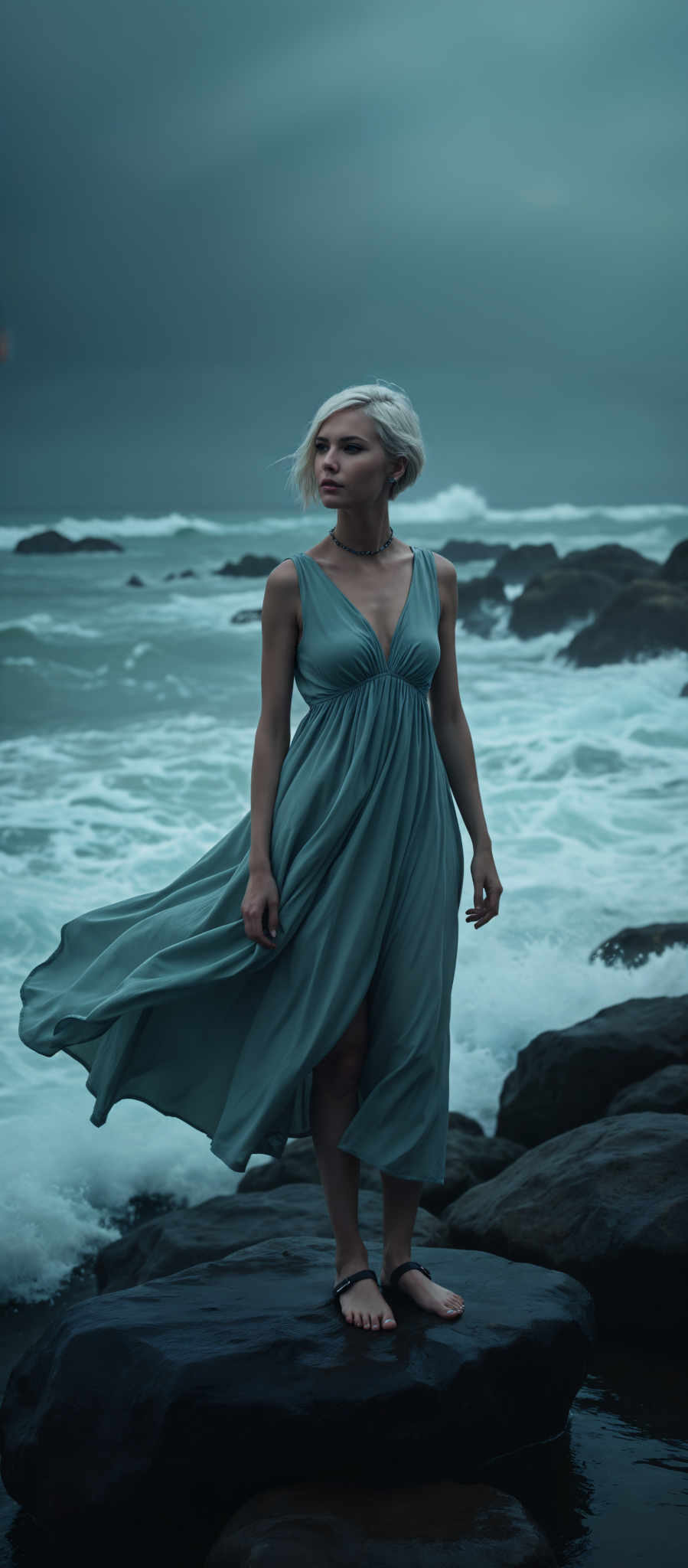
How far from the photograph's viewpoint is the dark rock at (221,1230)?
133 inches

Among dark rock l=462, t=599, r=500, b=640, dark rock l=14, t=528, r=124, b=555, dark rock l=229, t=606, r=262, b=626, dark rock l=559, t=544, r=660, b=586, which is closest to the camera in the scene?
dark rock l=559, t=544, r=660, b=586

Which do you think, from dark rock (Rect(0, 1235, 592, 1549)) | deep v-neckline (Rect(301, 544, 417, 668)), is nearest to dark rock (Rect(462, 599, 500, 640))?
deep v-neckline (Rect(301, 544, 417, 668))

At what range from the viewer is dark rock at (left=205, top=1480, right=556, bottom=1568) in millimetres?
2018

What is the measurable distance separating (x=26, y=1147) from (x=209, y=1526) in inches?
103

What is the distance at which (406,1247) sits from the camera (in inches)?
103

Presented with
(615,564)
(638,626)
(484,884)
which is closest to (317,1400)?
(484,884)

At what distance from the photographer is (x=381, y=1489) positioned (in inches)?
89.2

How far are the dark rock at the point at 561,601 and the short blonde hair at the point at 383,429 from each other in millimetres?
14707

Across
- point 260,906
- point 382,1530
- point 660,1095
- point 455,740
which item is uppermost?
point 455,740

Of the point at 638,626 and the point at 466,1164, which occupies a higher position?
the point at 638,626

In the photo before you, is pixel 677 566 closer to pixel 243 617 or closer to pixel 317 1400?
pixel 243 617

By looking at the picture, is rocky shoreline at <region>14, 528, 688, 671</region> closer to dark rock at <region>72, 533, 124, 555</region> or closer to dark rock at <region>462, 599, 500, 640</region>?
dark rock at <region>462, 599, 500, 640</region>

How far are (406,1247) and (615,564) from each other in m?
17.6

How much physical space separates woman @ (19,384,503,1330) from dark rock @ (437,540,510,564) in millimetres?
25568
